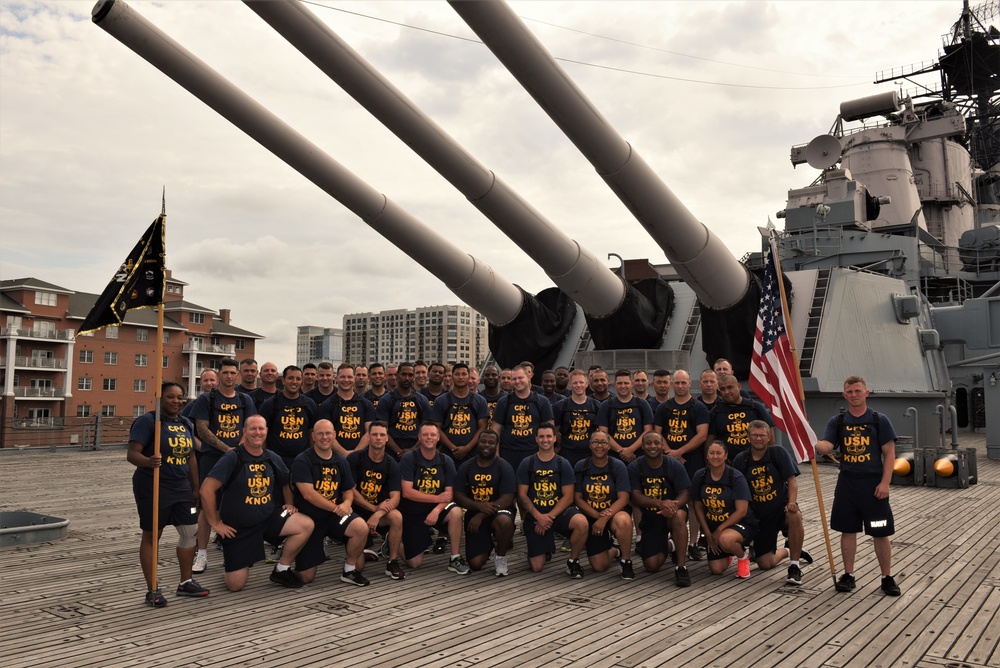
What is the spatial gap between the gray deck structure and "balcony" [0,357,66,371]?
40471mm

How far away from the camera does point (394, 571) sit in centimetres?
538

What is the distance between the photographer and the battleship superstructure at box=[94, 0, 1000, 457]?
6105 millimetres

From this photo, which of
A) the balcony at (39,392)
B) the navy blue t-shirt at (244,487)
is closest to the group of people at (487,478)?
the navy blue t-shirt at (244,487)

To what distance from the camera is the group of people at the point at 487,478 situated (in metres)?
4.94

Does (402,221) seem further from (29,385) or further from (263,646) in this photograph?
(29,385)

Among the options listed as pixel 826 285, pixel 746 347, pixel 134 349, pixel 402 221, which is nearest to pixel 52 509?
pixel 402 221

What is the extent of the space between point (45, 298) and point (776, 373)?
4517cm

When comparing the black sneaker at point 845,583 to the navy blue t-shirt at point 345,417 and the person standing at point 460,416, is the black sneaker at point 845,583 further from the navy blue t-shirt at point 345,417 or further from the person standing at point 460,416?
the navy blue t-shirt at point 345,417

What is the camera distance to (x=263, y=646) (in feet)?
12.6

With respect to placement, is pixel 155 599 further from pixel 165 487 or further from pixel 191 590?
pixel 165 487

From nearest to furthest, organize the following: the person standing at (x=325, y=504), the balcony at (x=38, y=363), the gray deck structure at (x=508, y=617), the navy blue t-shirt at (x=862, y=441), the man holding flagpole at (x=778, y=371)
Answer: the gray deck structure at (x=508, y=617)
the navy blue t-shirt at (x=862, y=441)
the person standing at (x=325, y=504)
the man holding flagpole at (x=778, y=371)
the balcony at (x=38, y=363)

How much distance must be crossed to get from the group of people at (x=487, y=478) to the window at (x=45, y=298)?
136ft

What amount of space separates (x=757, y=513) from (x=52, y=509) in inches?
288

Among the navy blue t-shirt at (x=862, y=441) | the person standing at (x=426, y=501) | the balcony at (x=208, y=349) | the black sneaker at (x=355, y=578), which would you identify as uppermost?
the balcony at (x=208, y=349)
